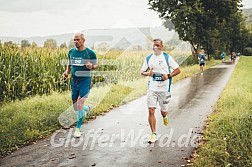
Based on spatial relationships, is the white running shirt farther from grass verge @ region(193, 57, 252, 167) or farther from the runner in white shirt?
grass verge @ region(193, 57, 252, 167)

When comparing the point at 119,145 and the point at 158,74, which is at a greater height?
the point at 158,74

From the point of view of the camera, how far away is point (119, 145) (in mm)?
5918

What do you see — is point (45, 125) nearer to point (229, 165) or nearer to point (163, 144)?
point (163, 144)

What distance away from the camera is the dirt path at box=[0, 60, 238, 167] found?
16.5ft

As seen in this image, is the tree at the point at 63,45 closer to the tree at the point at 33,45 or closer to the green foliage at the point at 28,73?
the green foliage at the point at 28,73

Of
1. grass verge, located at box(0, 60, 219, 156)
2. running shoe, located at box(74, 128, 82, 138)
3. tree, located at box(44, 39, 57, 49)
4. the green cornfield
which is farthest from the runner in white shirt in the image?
tree, located at box(44, 39, 57, 49)

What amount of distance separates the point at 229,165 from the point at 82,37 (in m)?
3.89

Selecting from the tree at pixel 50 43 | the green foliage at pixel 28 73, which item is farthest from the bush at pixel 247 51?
the green foliage at pixel 28 73

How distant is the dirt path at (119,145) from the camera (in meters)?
5.03

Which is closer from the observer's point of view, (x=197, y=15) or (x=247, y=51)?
(x=197, y=15)

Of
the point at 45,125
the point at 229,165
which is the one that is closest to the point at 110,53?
the point at 45,125

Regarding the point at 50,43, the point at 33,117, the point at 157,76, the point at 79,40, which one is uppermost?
the point at 50,43

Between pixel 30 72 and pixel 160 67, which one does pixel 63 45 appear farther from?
pixel 160 67

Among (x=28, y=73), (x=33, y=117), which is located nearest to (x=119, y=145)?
(x=33, y=117)
